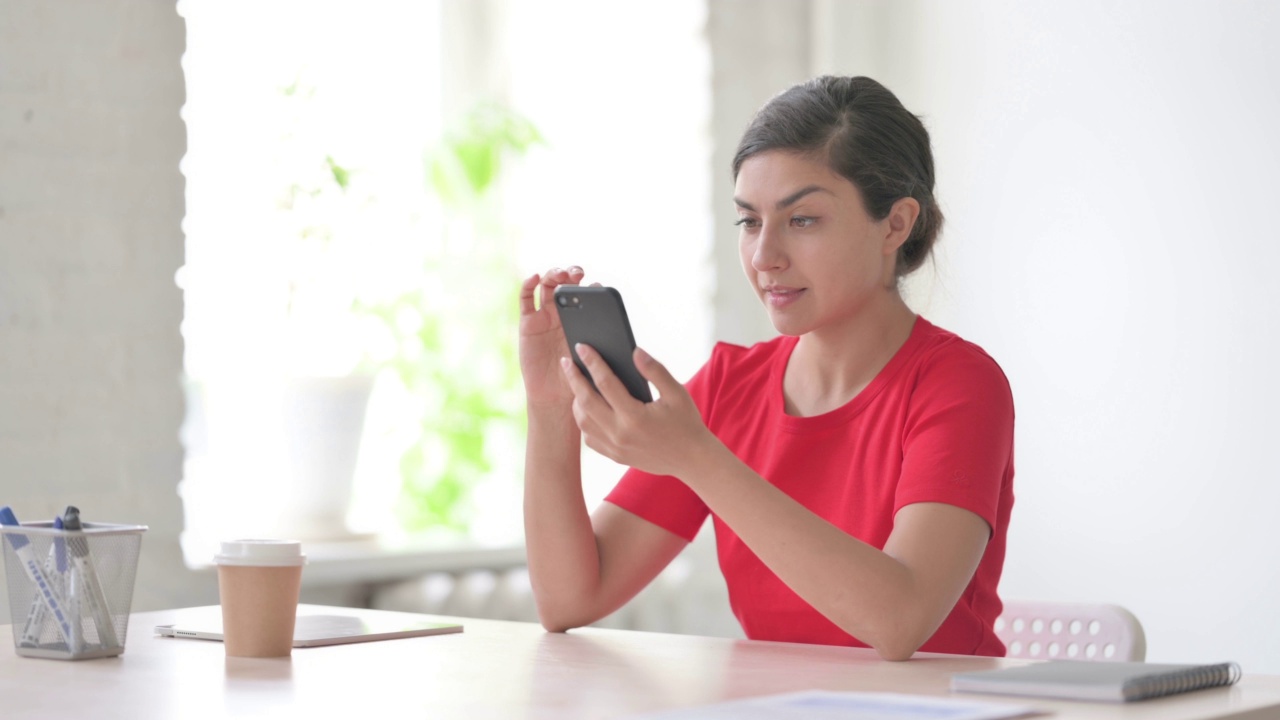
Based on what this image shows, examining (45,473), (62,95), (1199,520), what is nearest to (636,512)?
(45,473)

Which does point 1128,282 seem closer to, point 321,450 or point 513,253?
point 513,253

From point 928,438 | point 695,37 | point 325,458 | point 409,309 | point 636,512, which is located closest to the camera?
point 928,438

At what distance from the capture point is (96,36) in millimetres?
2031

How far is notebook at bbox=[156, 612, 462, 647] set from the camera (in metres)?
1.35

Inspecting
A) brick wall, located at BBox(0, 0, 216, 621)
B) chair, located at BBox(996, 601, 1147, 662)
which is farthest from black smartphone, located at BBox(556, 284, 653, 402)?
brick wall, located at BBox(0, 0, 216, 621)

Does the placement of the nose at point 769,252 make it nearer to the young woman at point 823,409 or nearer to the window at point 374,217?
the young woman at point 823,409

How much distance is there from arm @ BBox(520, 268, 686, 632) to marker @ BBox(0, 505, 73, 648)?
471 mm

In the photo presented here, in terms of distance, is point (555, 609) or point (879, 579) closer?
point (879, 579)

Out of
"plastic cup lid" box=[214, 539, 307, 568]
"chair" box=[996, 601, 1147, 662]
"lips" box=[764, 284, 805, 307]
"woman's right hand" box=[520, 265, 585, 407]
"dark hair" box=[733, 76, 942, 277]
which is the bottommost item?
"chair" box=[996, 601, 1147, 662]

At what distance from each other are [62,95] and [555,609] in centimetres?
108

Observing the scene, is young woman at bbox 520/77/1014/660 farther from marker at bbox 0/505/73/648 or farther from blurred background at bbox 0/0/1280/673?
blurred background at bbox 0/0/1280/673

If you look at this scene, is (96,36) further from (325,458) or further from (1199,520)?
(1199,520)

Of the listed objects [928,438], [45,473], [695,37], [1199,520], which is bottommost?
[1199,520]

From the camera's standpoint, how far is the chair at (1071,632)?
150 cm
